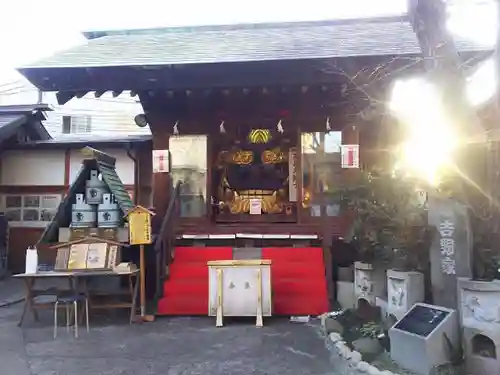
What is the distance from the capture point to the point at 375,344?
494 centimetres

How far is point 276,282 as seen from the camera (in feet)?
25.4

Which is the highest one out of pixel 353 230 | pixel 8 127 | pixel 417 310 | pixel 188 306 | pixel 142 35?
pixel 142 35

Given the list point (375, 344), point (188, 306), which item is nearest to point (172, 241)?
point (188, 306)

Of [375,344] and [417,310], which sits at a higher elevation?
[417,310]

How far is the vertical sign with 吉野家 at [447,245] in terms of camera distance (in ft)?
15.9

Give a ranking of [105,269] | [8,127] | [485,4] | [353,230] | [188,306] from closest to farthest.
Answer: [485,4]
[353,230]
[105,269]
[188,306]
[8,127]

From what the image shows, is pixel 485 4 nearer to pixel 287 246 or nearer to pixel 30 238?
pixel 287 246

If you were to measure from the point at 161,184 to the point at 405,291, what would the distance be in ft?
20.2

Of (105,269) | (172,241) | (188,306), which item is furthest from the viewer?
(172,241)

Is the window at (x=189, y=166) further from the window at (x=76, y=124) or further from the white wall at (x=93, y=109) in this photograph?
the window at (x=76, y=124)

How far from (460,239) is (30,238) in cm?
1053

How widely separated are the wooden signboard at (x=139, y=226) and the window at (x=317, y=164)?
3570 mm

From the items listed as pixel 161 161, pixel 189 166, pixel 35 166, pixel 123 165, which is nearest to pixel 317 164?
pixel 189 166

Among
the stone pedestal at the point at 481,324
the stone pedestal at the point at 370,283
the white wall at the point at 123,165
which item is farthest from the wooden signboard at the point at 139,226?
the white wall at the point at 123,165
